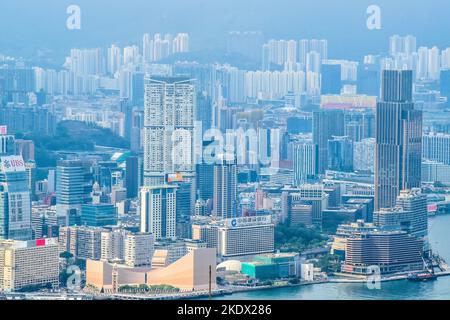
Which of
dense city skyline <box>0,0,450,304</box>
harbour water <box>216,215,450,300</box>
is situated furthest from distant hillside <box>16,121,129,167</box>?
harbour water <box>216,215,450,300</box>

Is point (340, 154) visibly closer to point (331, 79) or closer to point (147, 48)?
point (331, 79)

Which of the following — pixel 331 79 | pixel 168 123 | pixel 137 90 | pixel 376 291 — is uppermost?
pixel 331 79

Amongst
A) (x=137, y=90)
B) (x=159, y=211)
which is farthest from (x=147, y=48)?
(x=159, y=211)

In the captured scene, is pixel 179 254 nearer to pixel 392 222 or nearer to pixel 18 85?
pixel 392 222

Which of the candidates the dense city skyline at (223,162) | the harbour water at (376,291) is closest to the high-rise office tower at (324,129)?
the dense city skyline at (223,162)

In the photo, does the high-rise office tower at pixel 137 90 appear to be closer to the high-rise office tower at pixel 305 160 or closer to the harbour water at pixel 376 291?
the high-rise office tower at pixel 305 160

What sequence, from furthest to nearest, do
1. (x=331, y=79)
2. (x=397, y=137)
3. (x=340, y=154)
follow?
(x=340, y=154)
(x=397, y=137)
(x=331, y=79)
